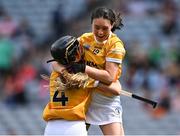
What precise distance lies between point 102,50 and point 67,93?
47 cm

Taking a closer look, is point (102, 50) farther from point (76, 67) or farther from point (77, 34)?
point (77, 34)

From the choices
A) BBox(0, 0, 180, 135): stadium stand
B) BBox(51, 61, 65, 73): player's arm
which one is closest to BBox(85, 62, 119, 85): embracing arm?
BBox(51, 61, 65, 73): player's arm

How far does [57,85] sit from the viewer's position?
663 centimetres

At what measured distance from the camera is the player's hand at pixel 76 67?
21.4ft

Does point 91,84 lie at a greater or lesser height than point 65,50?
lesser

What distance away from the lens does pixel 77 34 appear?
1527 cm

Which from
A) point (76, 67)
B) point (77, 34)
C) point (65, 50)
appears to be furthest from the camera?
point (77, 34)

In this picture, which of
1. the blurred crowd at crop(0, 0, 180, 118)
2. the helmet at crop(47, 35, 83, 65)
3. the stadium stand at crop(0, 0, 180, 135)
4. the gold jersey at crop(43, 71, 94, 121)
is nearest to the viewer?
the helmet at crop(47, 35, 83, 65)

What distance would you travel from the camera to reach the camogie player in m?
6.55

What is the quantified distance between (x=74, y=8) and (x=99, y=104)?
9.55 m

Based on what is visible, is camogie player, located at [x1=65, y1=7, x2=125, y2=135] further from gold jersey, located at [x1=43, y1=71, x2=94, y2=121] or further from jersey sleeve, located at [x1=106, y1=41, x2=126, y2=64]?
gold jersey, located at [x1=43, y1=71, x2=94, y2=121]

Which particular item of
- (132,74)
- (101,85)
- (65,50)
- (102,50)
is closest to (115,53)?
(102,50)

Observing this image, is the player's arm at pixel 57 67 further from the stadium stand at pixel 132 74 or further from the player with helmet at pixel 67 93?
the stadium stand at pixel 132 74

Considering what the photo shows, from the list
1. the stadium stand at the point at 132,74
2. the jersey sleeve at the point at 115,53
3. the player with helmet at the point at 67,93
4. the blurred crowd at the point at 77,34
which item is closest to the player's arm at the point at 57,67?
the player with helmet at the point at 67,93
